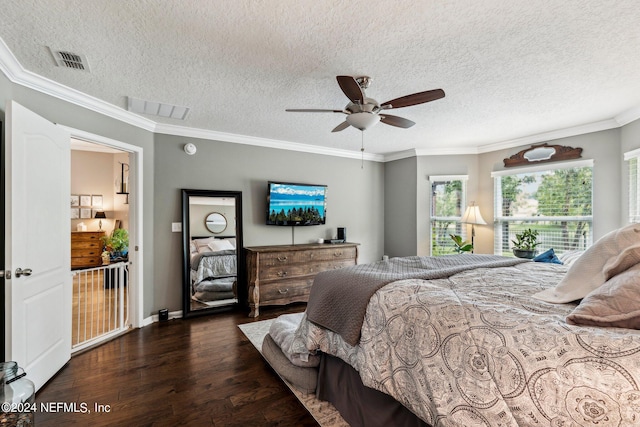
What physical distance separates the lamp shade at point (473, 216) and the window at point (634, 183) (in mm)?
1679

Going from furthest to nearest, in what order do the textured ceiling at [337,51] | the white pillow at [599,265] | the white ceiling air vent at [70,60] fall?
the white ceiling air vent at [70,60] → the textured ceiling at [337,51] → the white pillow at [599,265]

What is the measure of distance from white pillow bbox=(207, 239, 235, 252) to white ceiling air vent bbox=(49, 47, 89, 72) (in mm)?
2417

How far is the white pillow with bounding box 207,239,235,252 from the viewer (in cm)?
418

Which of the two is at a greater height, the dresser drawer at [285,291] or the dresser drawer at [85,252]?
the dresser drawer at [85,252]

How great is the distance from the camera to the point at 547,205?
432 cm

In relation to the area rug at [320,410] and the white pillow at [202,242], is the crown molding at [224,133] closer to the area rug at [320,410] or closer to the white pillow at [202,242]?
the white pillow at [202,242]

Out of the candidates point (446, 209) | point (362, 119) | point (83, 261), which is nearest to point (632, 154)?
point (446, 209)

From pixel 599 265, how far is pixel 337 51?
79.8 inches

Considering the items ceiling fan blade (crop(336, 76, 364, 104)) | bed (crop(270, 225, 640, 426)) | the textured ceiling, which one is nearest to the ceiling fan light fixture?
ceiling fan blade (crop(336, 76, 364, 104))

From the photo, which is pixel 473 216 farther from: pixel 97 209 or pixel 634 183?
pixel 97 209

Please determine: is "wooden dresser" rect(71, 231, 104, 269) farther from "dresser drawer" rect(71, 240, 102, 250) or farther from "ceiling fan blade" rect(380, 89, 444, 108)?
"ceiling fan blade" rect(380, 89, 444, 108)

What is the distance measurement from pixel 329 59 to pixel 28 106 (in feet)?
8.40

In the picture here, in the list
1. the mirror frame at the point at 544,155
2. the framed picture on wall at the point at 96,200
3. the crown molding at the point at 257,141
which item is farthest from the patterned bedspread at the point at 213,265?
the mirror frame at the point at 544,155

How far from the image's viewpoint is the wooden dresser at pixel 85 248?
593 cm
